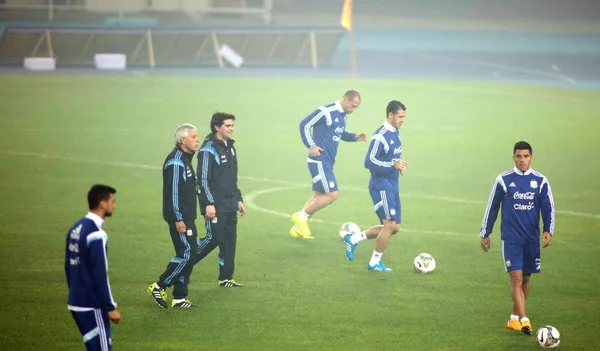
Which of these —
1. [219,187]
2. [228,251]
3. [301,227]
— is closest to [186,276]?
[228,251]

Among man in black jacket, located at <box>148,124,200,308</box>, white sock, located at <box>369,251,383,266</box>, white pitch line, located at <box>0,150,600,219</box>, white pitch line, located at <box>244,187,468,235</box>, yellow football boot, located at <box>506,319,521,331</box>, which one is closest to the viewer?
yellow football boot, located at <box>506,319,521,331</box>

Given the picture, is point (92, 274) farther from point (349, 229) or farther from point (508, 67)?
point (508, 67)

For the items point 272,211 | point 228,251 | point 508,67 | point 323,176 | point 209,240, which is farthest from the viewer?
point 508,67

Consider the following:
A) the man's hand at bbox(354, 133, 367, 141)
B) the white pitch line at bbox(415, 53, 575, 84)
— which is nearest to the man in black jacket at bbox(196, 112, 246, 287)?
the man's hand at bbox(354, 133, 367, 141)

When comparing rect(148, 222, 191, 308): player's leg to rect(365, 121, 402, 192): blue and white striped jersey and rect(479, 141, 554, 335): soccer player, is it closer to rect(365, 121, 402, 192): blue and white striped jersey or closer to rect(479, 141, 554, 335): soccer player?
rect(365, 121, 402, 192): blue and white striped jersey

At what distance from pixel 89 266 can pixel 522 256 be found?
535 centimetres

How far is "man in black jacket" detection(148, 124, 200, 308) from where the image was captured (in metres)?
13.9

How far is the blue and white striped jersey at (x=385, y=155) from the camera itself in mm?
16531

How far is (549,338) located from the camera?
12.8 metres

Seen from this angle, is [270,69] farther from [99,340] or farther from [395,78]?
[99,340]

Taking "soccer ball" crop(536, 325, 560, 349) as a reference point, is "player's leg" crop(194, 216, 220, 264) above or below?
above

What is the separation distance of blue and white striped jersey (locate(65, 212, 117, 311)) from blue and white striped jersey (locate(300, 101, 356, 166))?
28.1ft

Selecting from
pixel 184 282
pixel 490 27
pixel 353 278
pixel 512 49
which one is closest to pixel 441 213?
pixel 353 278

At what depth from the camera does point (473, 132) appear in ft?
113
